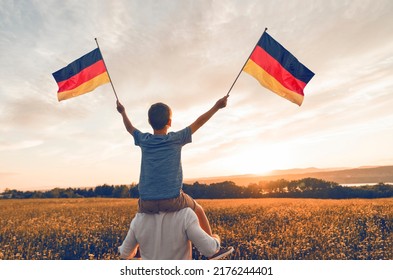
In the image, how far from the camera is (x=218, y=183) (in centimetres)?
4050

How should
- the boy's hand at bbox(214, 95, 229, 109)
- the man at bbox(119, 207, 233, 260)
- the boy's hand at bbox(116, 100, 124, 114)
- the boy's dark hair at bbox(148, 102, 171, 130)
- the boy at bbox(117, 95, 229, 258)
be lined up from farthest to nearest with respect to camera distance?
the boy's hand at bbox(116, 100, 124, 114) → the boy's hand at bbox(214, 95, 229, 109) → the boy's dark hair at bbox(148, 102, 171, 130) → the boy at bbox(117, 95, 229, 258) → the man at bbox(119, 207, 233, 260)

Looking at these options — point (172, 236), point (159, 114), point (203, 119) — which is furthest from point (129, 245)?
point (203, 119)

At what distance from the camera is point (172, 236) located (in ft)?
11.4

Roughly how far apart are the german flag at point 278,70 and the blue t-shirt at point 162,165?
2.21 metres

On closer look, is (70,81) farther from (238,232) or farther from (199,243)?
(238,232)

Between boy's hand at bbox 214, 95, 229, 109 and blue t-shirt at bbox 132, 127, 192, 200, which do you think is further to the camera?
boy's hand at bbox 214, 95, 229, 109

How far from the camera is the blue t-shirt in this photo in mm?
3537

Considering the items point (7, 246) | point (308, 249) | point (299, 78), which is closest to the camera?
point (299, 78)

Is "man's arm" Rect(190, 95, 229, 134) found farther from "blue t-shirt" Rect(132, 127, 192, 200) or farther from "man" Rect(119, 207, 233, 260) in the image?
"man" Rect(119, 207, 233, 260)

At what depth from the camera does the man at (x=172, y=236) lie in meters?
3.40

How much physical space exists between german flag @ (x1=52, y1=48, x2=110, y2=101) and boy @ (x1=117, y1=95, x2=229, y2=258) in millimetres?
2443

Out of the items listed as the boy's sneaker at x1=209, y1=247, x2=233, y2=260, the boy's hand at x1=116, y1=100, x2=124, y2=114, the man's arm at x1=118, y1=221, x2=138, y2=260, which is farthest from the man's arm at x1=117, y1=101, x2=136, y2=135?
the boy's sneaker at x1=209, y1=247, x2=233, y2=260
